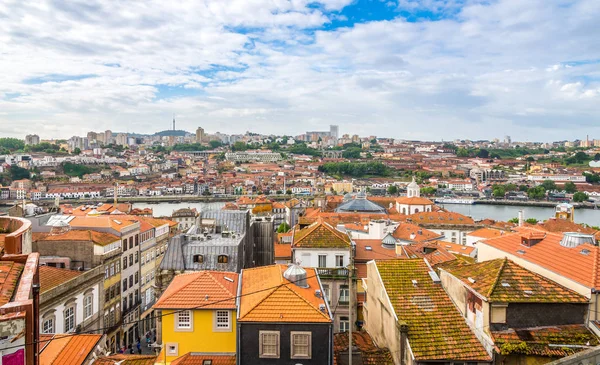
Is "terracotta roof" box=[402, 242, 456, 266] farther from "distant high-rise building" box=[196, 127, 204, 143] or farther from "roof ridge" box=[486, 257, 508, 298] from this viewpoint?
"distant high-rise building" box=[196, 127, 204, 143]

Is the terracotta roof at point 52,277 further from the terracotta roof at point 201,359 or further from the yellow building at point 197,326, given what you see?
the terracotta roof at point 201,359

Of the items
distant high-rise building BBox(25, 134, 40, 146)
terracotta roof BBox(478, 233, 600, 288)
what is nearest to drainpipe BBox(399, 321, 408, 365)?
terracotta roof BBox(478, 233, 600, 288)

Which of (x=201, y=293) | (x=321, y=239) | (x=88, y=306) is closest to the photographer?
(x=201, y=293)

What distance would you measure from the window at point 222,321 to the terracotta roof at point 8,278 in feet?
14.2

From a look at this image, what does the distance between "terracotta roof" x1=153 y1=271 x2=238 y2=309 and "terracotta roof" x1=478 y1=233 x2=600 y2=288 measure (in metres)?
5.78

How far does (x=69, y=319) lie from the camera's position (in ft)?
36.0

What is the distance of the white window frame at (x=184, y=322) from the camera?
752cm

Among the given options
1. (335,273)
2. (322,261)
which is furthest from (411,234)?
(335,273)

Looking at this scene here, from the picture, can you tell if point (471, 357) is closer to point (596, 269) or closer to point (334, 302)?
point (596, 269)

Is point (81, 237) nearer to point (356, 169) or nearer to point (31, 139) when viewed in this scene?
point (356, 169)

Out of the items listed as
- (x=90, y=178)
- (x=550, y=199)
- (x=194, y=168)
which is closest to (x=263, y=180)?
(x=194, y=168)

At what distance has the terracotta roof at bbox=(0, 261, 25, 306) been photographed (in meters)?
2.92

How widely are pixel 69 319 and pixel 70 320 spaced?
0.06 metres

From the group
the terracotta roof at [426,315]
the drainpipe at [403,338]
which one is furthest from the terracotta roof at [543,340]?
the drainpipe at [403,338]
